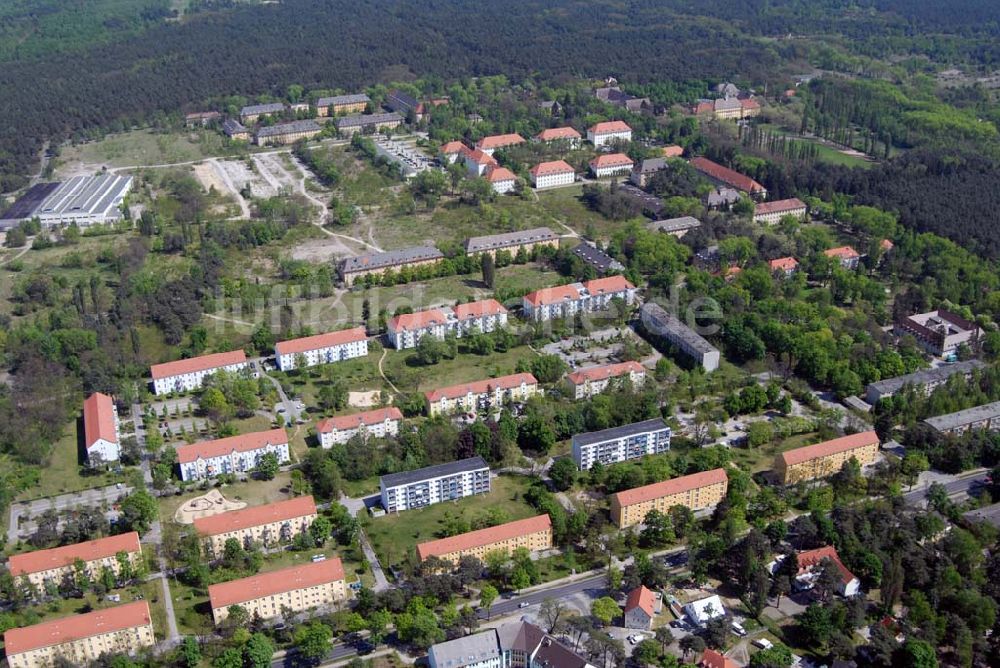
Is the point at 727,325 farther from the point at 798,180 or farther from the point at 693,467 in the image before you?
the point at 798,180

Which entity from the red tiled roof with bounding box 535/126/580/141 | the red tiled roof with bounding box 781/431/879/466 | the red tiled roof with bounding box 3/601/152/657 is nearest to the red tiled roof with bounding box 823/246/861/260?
the red tiled roof with bounding box 781/431/879/466

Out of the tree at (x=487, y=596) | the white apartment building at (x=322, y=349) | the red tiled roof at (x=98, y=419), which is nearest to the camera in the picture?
the tree at (x=487, y=596)

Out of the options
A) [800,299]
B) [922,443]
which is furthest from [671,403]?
[800,299]

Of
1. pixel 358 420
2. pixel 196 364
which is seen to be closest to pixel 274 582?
pixel 358 420

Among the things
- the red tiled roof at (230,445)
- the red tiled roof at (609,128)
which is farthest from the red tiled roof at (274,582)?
the red tiled roof at (609,128)

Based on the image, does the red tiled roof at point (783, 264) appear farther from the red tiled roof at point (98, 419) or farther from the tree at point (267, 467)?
the red tiled roof at point (98, 419)

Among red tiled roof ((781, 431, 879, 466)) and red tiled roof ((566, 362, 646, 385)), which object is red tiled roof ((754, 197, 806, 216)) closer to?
red tiled roof ((566, 362, 646, 385))

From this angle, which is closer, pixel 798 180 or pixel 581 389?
pixel 581 389
